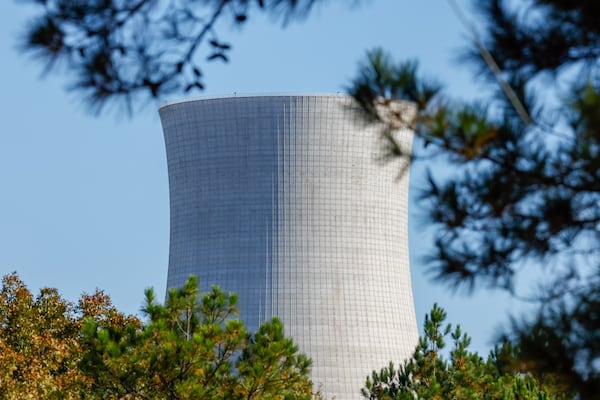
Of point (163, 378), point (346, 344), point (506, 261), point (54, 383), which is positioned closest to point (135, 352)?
point (163, 378)

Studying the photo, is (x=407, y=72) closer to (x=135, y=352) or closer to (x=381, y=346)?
(x=135, y=352)

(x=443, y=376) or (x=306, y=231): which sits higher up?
(x=306, y=231)

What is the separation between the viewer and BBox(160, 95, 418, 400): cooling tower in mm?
18297

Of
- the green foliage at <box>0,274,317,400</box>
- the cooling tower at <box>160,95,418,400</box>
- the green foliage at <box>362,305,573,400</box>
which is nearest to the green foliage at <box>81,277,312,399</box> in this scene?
the green foliage at <box>0,274,317,400</box>

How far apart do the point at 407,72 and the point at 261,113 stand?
49.1ft

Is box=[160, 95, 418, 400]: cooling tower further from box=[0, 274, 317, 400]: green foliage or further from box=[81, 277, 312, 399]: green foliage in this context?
box=[81, 277, 312, 399]: green foliage

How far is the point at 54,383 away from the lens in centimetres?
1385

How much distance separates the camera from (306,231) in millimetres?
18641

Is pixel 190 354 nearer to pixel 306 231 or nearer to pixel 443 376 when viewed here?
pixel 443 376

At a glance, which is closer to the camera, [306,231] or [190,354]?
[190,354]

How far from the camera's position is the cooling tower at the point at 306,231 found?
18.3m

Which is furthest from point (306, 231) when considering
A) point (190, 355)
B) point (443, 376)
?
point (190, 355)

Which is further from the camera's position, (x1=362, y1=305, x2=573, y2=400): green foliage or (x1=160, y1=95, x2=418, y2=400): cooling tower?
(x1=160, y1=95, x2=418, y2=400): cooling tower

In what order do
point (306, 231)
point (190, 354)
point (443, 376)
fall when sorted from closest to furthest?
point (190, 354), point (443, 376), point (306, 231)
